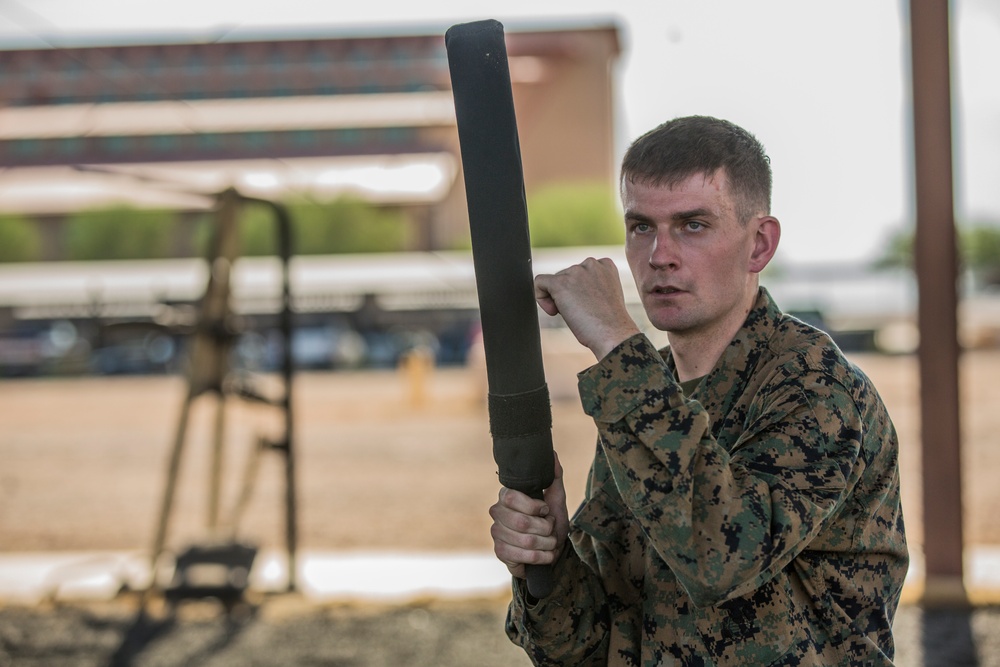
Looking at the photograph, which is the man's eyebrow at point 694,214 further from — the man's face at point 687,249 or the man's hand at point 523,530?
the man's hand at point 523,530

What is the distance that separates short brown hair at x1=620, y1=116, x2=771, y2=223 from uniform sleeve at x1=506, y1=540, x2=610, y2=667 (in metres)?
0.50

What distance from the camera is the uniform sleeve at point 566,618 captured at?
130cm

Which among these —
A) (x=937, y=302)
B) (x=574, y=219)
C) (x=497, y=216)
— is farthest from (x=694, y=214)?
(x=574, y=219)

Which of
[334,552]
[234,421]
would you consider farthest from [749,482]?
[234,421]

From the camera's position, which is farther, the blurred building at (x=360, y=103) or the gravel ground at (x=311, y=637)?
the blurred building at (x=360, y=103)

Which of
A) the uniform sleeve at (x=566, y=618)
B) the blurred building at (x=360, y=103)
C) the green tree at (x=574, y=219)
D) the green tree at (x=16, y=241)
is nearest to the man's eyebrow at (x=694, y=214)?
the uniform sleeve at (x=566, y=618)

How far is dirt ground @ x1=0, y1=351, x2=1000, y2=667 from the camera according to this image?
14.7 feet

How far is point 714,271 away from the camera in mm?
1219

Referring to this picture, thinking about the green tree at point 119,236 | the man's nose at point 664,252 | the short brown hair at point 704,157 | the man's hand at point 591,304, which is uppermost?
the green tree at point 119,236

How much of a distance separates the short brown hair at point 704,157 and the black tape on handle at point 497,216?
0.23 metres

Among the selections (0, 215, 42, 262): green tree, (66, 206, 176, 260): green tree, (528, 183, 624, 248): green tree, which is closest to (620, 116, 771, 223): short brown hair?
(66, 206, 176, 260): green tree

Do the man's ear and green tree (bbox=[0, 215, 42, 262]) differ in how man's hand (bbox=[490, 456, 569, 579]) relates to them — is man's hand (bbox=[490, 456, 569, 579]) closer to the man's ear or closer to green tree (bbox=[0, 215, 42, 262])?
the man's ear

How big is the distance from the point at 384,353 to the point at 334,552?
73.8 ft

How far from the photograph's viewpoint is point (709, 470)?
1038mm
